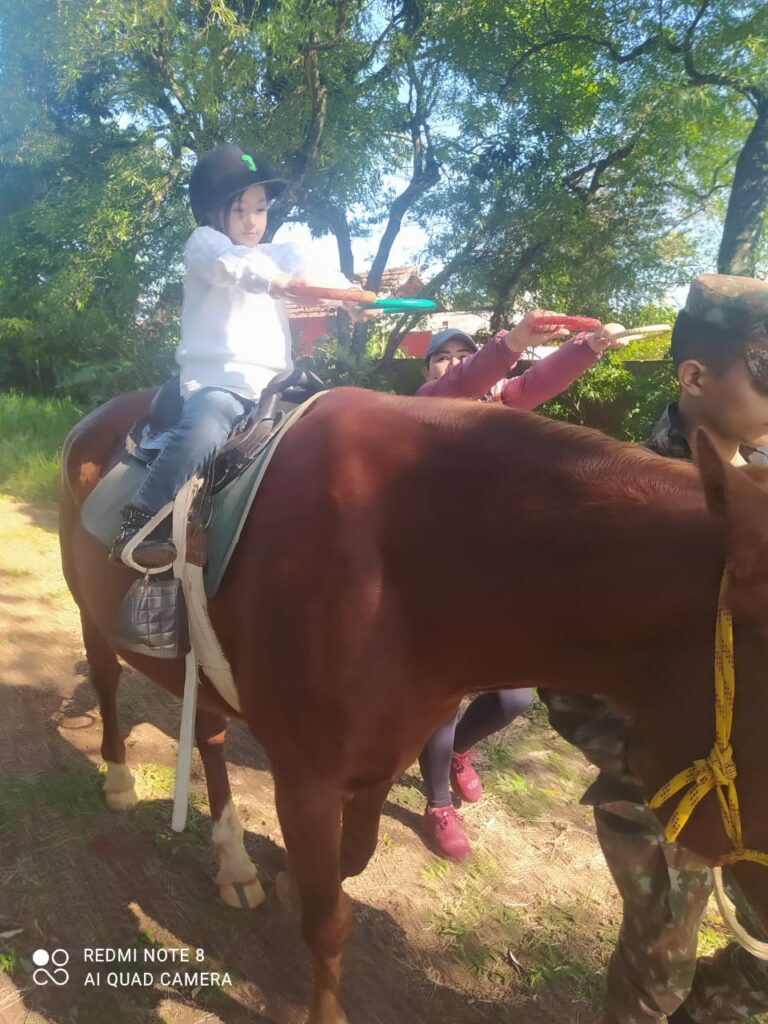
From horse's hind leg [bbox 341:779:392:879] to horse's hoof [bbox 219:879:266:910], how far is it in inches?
18.2

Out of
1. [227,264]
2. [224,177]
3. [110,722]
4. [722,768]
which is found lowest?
[110,722]

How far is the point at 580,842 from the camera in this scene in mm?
3023

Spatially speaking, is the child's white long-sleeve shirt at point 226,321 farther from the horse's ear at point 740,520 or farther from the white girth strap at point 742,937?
the white girth strap at point 742,937

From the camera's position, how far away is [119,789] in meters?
3.14

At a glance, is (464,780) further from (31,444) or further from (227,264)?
(31,444)

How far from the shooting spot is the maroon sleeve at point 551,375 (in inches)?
95.4

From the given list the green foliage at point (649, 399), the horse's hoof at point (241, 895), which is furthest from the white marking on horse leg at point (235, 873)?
the green foliage at point (649, 399)

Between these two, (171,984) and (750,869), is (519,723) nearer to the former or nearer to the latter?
(171,984)

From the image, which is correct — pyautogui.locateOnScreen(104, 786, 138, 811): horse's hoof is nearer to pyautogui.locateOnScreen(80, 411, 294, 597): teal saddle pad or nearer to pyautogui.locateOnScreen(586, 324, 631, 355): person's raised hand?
pyautogui.locateOnScreen(80, 411, 294, 597): teal saddle pad

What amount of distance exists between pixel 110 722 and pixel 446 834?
1702mm

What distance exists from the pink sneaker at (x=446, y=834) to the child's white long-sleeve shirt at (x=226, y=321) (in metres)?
2.03

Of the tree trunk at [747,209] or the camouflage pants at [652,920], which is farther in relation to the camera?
the tree trunk at [747,209]

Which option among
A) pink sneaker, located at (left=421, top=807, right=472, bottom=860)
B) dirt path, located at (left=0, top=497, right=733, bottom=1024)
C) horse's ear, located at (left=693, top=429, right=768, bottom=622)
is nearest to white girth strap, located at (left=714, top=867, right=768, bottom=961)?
horse's ear, located at (left=693, top=429, right=768, bottom=622)
